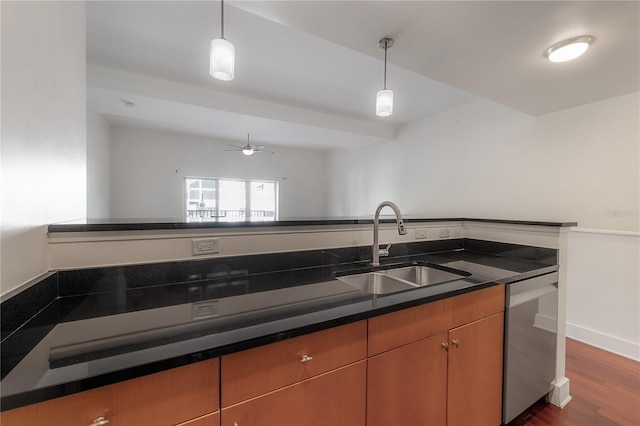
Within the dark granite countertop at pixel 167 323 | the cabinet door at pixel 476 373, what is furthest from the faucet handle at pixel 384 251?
the cabinet door at pixel 476 373

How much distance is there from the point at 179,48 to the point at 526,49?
288 cm

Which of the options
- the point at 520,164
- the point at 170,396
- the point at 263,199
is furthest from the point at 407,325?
the point at 263,199

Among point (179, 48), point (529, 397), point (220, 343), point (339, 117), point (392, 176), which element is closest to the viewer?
point (220, 343)

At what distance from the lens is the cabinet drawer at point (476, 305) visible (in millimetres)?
1190

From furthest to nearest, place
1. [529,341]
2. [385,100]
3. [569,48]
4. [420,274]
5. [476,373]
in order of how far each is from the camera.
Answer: [385,100], [420,274], [569,48], [529,341], [476,373]

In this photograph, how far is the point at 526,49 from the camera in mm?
1658

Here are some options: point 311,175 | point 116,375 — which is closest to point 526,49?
point 116,375

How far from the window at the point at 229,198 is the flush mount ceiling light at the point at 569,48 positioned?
492 centimetres

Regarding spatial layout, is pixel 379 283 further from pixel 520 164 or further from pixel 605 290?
pixel 520 164

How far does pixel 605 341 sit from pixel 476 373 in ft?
7.22

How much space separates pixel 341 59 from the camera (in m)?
2.70

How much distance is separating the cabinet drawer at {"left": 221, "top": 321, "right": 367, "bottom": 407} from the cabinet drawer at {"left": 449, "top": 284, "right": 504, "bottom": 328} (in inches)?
20.5

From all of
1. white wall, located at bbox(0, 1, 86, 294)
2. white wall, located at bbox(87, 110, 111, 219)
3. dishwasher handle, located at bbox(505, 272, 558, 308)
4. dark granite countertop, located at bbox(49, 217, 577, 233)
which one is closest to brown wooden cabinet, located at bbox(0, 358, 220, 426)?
white wall, located at bbox(0, 1, 86, 294)

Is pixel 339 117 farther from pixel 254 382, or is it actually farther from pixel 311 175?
pixel 254 382
